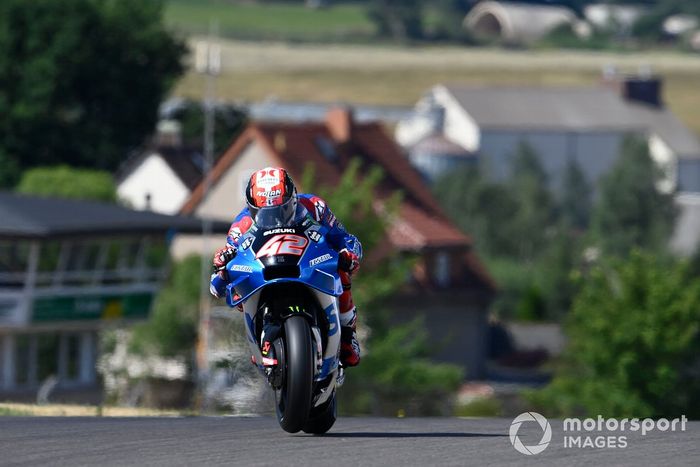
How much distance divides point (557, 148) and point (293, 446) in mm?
138135

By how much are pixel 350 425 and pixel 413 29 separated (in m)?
172

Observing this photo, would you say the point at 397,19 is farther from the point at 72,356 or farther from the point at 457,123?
the point at 72,356

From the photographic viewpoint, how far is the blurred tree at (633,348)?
Result: 51469 mm

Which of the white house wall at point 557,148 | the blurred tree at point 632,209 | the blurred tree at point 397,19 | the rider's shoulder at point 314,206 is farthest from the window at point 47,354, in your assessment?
the blurred tree at point 397,19

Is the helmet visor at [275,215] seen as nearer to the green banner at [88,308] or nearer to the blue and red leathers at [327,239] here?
the blue and red leathers at [327,239]

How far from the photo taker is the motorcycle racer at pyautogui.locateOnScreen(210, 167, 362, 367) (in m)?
12.1

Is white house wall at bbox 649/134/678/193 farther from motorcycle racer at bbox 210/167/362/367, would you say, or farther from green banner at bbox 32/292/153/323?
motorcycle racer at bbox 210/167/362/367

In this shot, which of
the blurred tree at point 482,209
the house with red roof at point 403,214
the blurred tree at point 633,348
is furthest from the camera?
the blurred tree at point 482,209

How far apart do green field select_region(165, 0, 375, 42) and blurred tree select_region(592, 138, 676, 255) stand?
146 ft

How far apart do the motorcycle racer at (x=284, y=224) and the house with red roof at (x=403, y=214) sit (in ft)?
203

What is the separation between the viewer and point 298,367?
38.7 ft

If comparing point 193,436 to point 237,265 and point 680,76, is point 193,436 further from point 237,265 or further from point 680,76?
point 680,76

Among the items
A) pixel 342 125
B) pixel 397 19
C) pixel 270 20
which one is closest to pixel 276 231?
pixel 342 125

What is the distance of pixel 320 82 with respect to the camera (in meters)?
164
